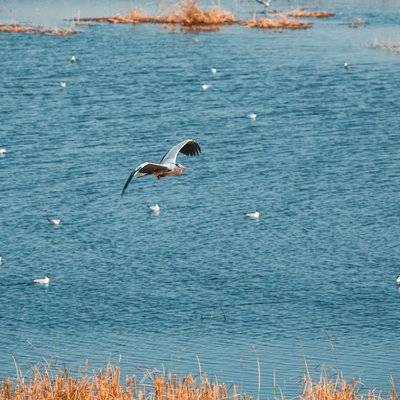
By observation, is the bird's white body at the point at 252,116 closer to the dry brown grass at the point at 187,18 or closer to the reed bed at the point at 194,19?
the reed bed at the point at 194,19

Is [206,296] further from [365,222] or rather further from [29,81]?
[29,81]

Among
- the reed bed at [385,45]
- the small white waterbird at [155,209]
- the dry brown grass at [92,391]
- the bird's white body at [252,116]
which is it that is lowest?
the small white waterbird at [155,209]

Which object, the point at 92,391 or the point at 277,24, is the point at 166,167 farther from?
the point at 277,24

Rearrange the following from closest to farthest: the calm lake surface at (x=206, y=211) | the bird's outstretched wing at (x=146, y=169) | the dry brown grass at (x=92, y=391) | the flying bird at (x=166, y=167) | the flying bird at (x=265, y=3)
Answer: the dry brown grass at (x=92, y=391), the bird's outstretched wing at (x=146, y=169), the flying bird at (x=166, y=167), the calm lake surface at (x=206, y=211), the flying bird at (x=265, y=3)

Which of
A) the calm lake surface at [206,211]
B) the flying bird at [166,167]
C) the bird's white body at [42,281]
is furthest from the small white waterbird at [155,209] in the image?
the flying bird at [166,167]

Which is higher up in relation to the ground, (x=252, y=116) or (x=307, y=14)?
(x=307, y=14)

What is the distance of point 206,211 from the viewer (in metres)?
27.2

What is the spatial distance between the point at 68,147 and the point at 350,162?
7.20 metres

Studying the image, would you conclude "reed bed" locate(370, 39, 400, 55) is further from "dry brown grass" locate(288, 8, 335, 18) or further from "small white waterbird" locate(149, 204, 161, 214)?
"small white waterbird" locate(149, 204, 161, 214)

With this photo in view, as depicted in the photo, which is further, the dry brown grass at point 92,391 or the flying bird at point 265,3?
the flying bird at point 265,3

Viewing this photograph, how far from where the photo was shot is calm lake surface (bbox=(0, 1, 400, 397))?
19453mm

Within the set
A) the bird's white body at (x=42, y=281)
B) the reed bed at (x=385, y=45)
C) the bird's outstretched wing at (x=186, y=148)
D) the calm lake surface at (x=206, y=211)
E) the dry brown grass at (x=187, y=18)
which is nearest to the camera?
the bird's outstretched wing at (x=186, y=148)

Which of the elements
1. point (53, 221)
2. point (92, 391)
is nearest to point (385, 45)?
point (53, 221)

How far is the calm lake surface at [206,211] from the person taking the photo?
63.8 feet
